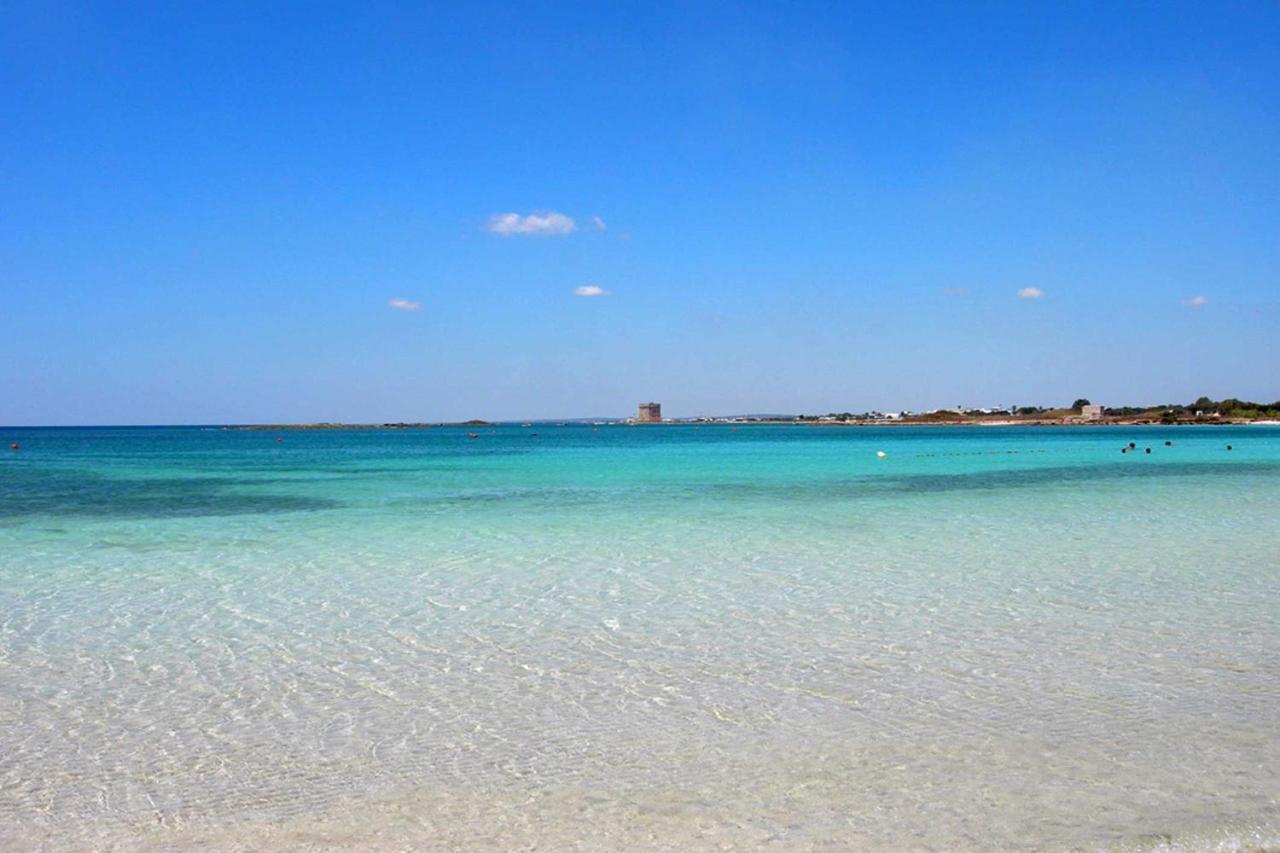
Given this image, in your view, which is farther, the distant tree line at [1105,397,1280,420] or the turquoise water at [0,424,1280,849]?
the distant tree line at [1105,397,1280,420]

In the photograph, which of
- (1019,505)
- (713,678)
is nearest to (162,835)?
(713,678)

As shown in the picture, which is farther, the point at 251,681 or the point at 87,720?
the point at 251,681

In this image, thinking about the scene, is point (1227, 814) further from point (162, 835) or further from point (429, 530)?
point (429, 530)

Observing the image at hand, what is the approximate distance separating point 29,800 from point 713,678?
3869 millimetres

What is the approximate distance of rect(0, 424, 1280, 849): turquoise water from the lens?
13.9ft

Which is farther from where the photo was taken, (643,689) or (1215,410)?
(1215,410)

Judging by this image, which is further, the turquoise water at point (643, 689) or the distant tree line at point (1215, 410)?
the distant tree line at point (1215, 410)

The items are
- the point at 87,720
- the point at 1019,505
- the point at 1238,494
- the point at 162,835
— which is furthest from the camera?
the point at 1238,494

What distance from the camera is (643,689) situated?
20.4 feet

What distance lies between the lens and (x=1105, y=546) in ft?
41.4

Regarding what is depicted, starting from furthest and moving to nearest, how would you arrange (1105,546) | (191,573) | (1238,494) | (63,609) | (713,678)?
(1238,494) < (1105,546) < (191,573) < (63,609) < (713,678)

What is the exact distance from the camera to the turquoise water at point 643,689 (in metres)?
4.24

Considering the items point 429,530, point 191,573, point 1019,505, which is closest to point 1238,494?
point 1019,505

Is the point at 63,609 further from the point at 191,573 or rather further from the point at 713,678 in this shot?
the point at 713,678
